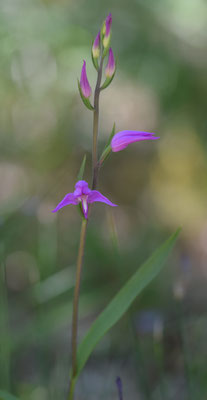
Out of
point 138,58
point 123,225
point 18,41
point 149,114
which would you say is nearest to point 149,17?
point 138,58

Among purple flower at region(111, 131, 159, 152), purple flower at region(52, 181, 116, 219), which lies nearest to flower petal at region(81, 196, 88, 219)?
purple flower at region(52, 181, 116, 219)

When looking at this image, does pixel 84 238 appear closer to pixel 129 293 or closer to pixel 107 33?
pixel 129 293

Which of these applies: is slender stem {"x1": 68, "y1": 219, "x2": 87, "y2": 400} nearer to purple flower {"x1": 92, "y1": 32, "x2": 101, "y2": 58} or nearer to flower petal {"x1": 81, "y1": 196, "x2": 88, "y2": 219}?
flower petal {"x1": 81, "y1": 196, "x2": 88, "y2": 219}

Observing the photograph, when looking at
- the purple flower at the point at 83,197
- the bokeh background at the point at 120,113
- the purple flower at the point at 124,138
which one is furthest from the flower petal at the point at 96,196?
the bokeh background at the point at 120,113

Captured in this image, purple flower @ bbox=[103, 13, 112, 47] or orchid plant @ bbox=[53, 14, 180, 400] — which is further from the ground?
purple flower @ bbox=[103, 13, 112, 47]

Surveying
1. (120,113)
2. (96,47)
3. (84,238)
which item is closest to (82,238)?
(84,238)

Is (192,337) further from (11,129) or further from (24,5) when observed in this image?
(24,5)

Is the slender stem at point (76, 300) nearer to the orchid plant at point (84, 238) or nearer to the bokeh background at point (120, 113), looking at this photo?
the orchid plant at point (84, 238)
